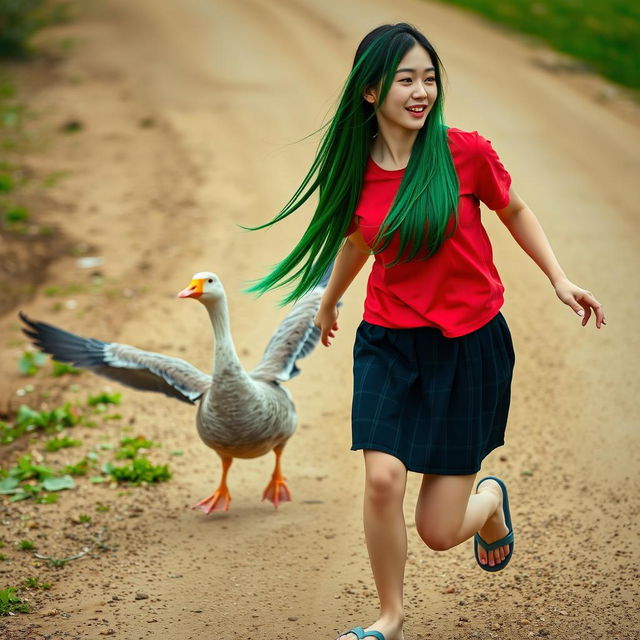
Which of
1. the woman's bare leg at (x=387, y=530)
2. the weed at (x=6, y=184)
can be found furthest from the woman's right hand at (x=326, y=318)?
the weed at (x=6, y=184)

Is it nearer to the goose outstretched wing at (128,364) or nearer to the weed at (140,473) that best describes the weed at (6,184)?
the goose outstretched wing at (128,364)

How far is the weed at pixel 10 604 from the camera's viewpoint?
4.28 meters

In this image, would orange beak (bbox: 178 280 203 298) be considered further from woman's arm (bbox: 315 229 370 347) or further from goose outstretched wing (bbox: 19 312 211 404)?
woman's arm (bbox: 315 229 370 347)

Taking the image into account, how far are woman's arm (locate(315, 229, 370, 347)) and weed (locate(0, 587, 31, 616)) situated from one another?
202 centimetres

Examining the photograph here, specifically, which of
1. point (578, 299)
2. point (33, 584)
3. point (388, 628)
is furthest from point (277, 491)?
point (578, 299)

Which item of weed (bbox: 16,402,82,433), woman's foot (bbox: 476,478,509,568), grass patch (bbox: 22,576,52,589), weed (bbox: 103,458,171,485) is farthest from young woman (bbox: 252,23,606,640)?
weed (bbox: 16,402,82,433)

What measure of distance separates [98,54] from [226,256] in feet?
28.3

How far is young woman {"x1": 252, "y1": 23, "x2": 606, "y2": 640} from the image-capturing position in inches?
132

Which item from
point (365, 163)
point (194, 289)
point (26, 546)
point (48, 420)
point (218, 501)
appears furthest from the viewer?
point (48, 420)

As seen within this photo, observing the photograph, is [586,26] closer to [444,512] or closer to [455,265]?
[455,265]

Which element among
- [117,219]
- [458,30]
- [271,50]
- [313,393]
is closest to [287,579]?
[313,393]

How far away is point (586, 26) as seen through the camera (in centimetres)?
1662

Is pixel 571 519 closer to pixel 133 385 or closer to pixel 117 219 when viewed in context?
pixel 133 385

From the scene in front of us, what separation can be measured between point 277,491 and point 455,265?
2431 mm
